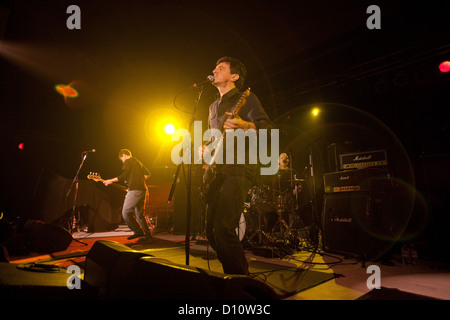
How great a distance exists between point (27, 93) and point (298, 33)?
9.36 metres

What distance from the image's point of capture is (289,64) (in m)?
6.27

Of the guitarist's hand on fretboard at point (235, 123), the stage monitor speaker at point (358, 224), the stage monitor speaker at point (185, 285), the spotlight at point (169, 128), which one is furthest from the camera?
the spotlight at point (169, 128)

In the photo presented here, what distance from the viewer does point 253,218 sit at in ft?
17.8

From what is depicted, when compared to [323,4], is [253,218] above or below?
below

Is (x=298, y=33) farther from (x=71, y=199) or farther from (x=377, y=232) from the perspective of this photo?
(x=71, y=199)

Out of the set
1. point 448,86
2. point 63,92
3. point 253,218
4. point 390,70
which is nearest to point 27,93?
point 63,92

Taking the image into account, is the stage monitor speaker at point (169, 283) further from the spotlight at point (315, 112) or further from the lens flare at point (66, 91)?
the lens flare at point (66, 91)

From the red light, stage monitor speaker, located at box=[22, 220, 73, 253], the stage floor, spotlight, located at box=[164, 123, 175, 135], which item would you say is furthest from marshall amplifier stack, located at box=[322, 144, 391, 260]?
spotlight, located at box=[164, 123, 175, 135]

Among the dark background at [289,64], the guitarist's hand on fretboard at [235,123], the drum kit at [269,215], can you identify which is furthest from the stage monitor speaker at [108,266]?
the drum kit at [269,215]

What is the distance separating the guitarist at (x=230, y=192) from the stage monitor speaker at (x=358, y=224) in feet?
8.90

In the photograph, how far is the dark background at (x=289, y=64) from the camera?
14.9 ft

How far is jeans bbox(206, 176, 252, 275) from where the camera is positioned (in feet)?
6.24

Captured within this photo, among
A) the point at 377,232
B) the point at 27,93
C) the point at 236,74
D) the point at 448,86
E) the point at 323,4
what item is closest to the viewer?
the point at 236,74

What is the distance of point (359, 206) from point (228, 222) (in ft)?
9.82
